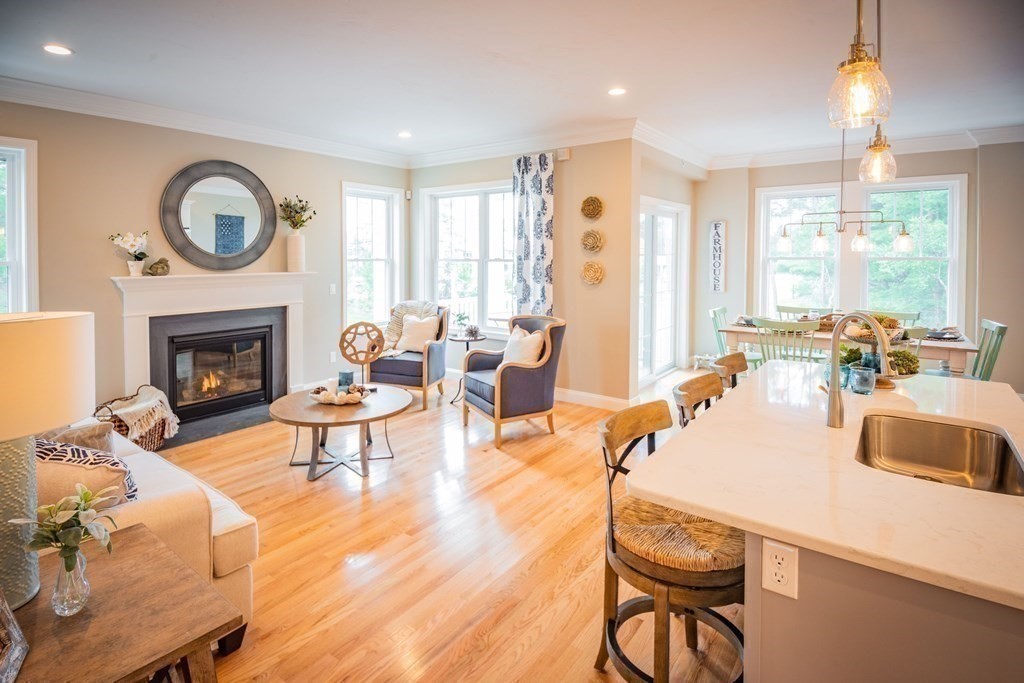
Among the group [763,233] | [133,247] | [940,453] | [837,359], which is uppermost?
[763,233]

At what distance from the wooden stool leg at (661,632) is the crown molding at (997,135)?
6278 mm

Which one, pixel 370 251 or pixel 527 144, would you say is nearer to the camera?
pixel 527 144

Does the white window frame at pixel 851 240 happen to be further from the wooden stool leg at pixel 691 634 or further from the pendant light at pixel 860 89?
the wooden stool leg at pixel 691 634

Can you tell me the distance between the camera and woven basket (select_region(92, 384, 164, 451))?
4133 millimetres

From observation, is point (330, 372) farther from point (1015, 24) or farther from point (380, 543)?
point (1015, 24)

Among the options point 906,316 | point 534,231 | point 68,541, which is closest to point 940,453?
point 68,541

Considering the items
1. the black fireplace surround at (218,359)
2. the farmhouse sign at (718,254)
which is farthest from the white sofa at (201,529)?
the farmhouse sign at (718,254)

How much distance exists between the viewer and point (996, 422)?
1911mm

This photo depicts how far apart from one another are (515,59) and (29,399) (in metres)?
3.25

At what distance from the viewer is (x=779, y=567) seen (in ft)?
4.10

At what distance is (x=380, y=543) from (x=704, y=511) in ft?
6.79

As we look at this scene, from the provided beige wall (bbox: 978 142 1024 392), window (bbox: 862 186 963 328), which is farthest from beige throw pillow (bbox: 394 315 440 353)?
beige wall (bbox: 978 142 1024 392)

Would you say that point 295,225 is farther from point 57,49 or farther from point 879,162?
point 879,162

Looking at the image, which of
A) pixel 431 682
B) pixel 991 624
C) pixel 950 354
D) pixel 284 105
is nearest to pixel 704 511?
pixel 991 624
